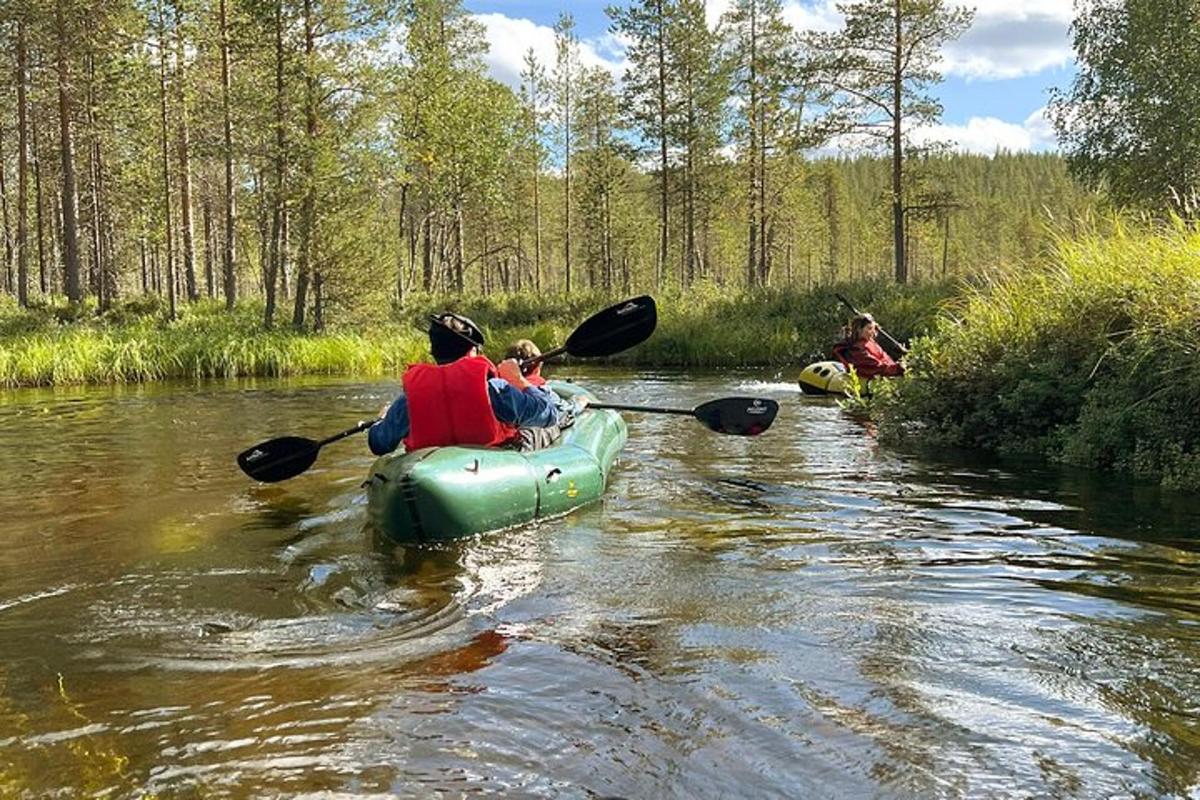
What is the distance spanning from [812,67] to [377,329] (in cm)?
1325

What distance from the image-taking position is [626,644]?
3.97 m

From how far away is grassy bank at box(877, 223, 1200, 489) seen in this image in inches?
264

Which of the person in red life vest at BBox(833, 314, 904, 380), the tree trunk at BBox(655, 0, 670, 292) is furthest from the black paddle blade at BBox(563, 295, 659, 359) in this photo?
the tree trunk at BBox(655, 0, 670, 292)

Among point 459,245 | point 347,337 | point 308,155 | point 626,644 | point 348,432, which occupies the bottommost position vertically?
point 626,644

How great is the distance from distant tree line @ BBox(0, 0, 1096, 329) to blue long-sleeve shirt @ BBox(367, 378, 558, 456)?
7.24 m

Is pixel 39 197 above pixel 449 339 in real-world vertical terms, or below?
above

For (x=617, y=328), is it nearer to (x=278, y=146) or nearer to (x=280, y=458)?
(x=280, y=458)

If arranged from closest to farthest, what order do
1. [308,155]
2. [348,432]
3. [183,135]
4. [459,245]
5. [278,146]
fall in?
[348,432], [308,155], [278,146], [183,135], [459,245]

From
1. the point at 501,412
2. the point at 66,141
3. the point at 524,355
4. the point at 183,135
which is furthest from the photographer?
the point at 183,135

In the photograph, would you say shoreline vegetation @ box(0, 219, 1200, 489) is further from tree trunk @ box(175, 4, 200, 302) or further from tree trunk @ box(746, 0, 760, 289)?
tree trunk @ box(746, 0, 760, 289)

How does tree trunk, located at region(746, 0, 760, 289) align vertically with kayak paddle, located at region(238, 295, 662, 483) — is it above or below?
above

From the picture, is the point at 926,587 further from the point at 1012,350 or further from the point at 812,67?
the point at 812,67

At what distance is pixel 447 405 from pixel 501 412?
40 centimetres

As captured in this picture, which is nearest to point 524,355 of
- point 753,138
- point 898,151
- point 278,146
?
point 278,146
